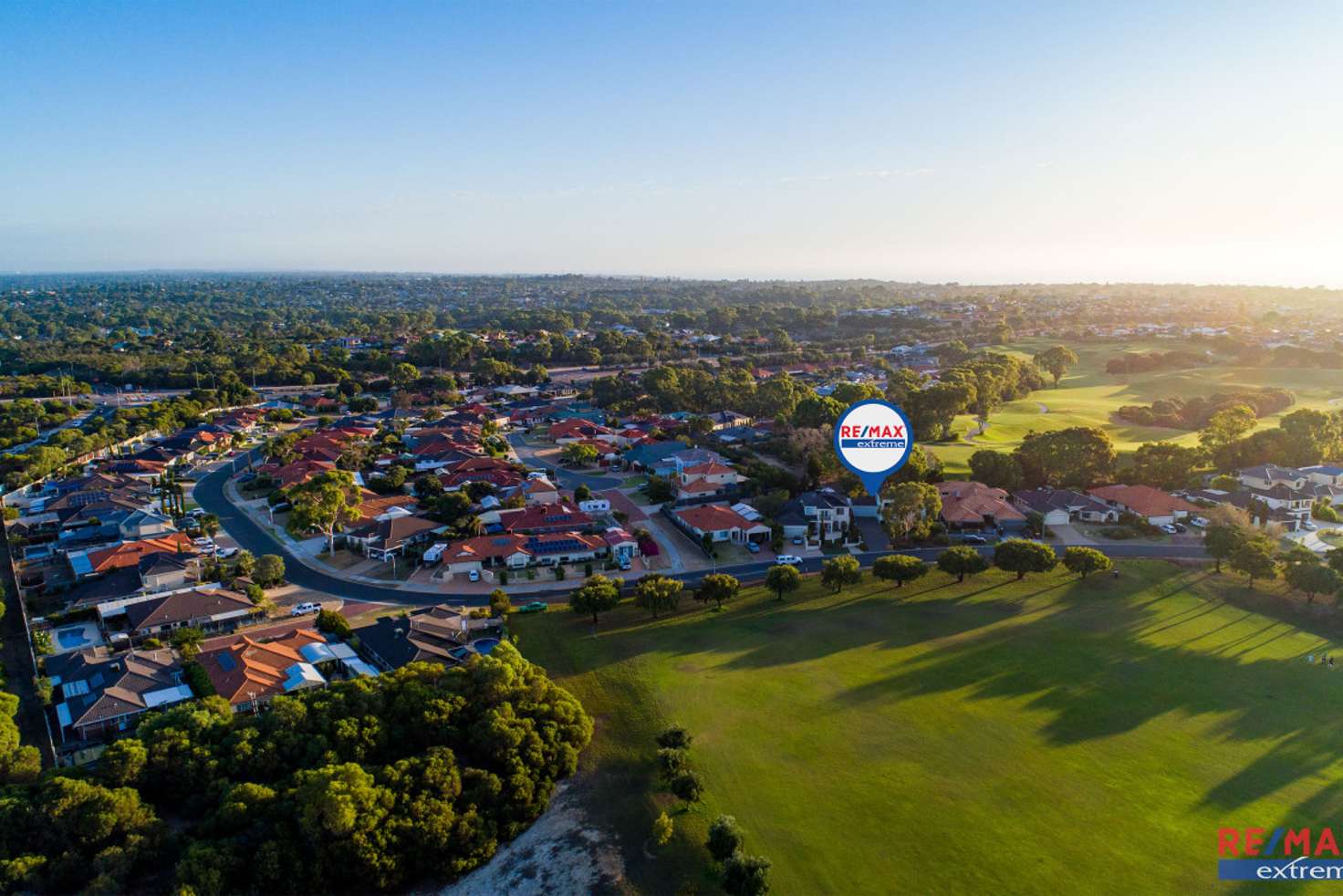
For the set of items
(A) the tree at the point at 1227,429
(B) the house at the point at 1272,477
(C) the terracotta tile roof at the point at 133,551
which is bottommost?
(C) the terracotta tile roof at the point at 133,551

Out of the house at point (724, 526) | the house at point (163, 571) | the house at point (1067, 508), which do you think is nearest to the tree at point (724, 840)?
the house at point (724, 526)

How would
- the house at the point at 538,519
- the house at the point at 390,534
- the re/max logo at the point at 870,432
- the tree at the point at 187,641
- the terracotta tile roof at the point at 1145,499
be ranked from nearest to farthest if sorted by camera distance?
the tree at the point at 187,641
the re/max logo at the point at 870,432
the house at the point at 390,534
the house at the point at 538,519
the terracotta tile roof at the point at 1145,499

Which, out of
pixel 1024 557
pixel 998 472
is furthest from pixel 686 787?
pixel 998 472

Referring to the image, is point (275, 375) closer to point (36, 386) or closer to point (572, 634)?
point (36, 386)

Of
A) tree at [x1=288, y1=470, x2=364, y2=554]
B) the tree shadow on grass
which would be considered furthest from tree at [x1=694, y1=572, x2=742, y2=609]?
tree at [x1=288, y1=470, x2=364, y2=554]

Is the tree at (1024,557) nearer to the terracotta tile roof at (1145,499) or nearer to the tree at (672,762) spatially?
the terracotta tile roof at (1145,499)
